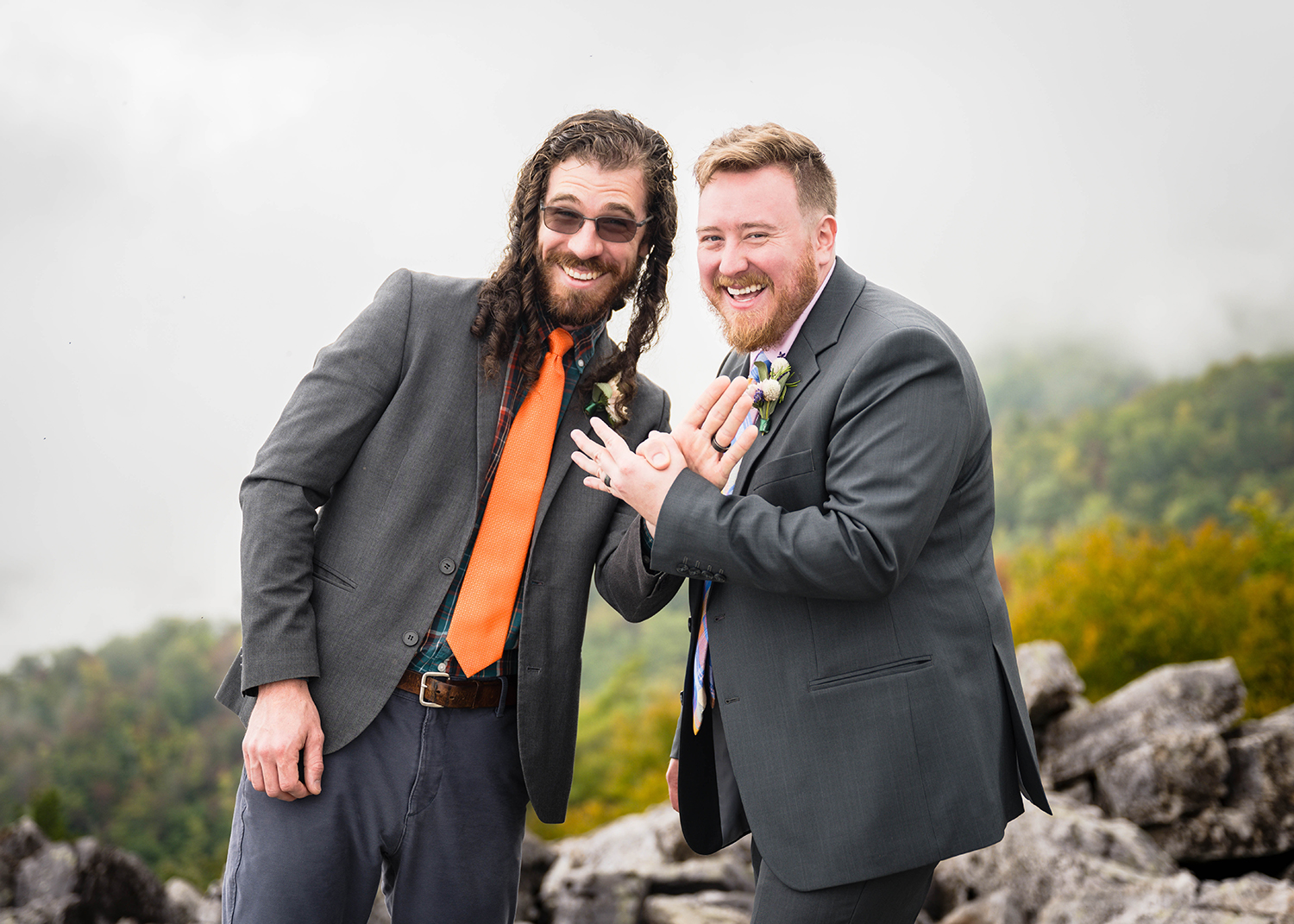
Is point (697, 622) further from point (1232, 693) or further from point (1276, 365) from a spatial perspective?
point (1276, 365)

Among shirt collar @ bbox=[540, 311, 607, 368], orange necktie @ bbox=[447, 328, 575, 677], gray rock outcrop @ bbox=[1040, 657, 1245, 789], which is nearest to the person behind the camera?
orange necktie @ bbox=[447, 328, 575, 677]

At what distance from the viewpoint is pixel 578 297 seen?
8.15 feet

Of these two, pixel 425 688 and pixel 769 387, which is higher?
pixel 769 387

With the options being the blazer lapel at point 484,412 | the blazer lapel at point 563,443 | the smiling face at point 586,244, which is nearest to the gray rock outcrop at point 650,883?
the blazer lapel at point 563,443

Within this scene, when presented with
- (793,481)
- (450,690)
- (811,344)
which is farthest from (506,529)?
(811,344)

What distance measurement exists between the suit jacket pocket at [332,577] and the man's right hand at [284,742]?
248 millimetres

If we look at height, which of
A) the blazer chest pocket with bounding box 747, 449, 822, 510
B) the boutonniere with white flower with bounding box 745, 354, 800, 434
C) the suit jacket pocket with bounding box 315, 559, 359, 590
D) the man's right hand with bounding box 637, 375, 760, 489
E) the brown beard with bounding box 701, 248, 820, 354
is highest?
the brown beard with bounding box 701, 248, 820, 354

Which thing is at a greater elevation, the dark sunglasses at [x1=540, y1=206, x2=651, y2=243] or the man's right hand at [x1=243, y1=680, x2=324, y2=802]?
the dark sunglasses at [x1=540, y1=206, x2=651, y2=243]

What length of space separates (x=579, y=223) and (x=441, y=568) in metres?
0.98

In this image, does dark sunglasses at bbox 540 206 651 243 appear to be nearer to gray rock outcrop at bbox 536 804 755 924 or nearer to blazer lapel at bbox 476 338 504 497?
blazer lapel at bbox 476 338 504 497

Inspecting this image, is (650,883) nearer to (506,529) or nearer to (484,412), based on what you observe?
(506,529)

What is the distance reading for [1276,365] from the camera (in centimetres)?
1073

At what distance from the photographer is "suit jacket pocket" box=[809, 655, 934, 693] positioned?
6.39ft

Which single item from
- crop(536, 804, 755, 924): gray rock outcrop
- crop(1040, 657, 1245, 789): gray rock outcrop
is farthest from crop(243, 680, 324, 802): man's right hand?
crop(1040, 657, 1245, 789): gray rock outcrop
